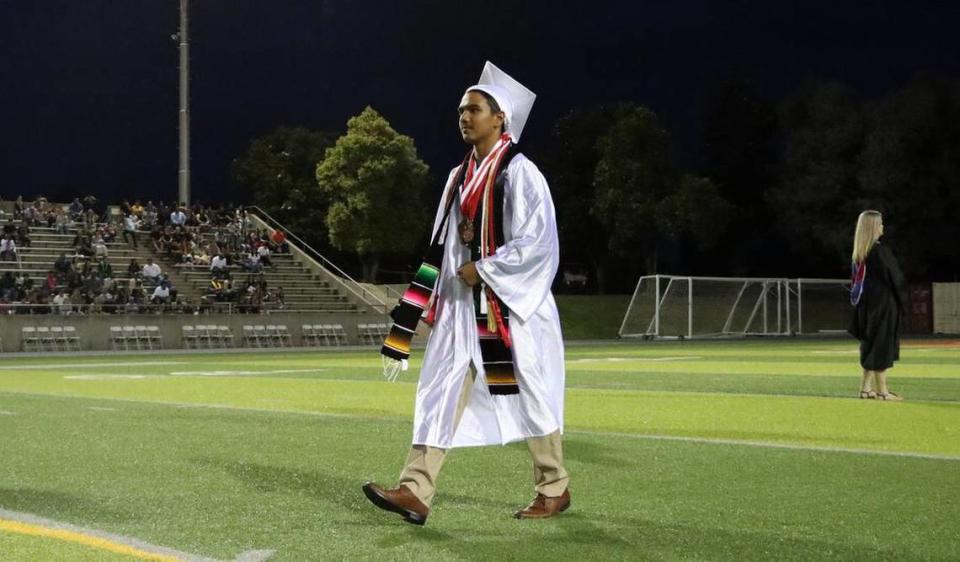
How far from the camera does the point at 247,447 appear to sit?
9859 millimetres

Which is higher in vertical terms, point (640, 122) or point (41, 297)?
point (640, 122)

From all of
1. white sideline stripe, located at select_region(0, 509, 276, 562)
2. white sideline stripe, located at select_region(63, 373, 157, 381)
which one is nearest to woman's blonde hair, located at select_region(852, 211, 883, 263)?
white sideline stripe, located at select_region(0, 509, 276, 562)

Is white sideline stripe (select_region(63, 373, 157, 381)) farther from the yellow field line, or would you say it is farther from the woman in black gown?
the yellow field line

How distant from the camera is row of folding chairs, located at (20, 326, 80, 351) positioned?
120 ft

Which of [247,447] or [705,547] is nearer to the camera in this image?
[705,547]

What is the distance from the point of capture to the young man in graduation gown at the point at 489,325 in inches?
243

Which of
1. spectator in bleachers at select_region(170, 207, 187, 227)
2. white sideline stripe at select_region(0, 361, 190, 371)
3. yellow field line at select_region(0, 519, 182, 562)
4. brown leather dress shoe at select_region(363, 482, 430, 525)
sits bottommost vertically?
white sideline stripe at select_region(0, 361, 190, 371)

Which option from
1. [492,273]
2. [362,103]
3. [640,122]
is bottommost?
[492,273]

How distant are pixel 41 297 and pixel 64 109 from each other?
5708 cm

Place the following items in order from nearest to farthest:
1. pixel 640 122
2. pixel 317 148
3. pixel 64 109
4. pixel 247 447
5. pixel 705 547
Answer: pixel 705 547 → pixel 247 447 → pixel 640 122 → pixel 317 148 → pixel 64 109

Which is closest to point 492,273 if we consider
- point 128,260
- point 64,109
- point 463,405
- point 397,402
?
point 463,405

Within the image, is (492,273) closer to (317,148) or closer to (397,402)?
(397,402)

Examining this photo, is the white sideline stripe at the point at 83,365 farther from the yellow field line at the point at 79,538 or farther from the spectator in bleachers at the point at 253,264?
the yellow field line at the point at 79,538

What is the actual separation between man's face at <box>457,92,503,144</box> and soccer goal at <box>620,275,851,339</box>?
38.9 meters
